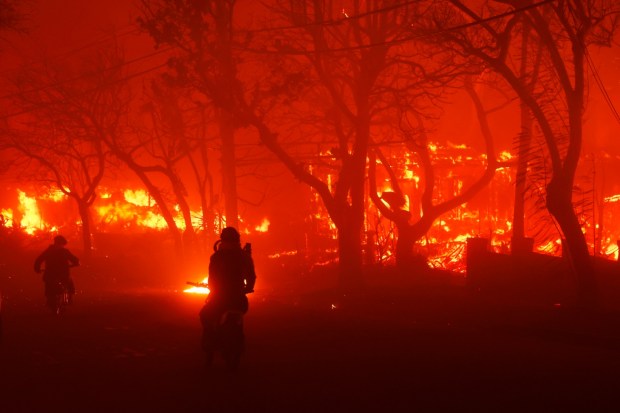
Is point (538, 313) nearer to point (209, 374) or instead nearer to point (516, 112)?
point (209, 374)

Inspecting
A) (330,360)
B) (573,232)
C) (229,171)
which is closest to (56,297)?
(330,360)

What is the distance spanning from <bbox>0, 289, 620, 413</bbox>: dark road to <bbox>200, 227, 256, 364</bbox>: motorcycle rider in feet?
2.06

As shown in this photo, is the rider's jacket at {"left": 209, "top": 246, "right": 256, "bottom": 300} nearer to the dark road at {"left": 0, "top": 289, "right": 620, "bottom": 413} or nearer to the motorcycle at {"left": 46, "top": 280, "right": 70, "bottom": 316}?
the dark road at {"left": 0, "top": 289, "right": 620, "bottom": 413}

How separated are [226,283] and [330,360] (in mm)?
1800

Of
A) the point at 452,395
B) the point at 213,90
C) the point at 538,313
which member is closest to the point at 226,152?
the point at 213,90

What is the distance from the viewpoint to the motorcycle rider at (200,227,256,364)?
10445 mm

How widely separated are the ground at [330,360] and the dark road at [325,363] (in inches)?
0.8

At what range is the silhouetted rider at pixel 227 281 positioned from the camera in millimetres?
10438

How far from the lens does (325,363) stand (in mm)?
Result: 10820

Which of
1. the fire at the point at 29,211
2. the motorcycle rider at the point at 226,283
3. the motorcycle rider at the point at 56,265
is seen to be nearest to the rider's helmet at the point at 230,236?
the motorcycle rider at the point at 226,283

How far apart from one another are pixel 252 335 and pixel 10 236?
3693 centimetres

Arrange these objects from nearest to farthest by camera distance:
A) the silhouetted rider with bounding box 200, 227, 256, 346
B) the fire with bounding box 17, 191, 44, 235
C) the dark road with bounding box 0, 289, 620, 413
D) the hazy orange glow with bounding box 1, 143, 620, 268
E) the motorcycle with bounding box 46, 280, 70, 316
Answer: the dark road with bounding box 0, 289, 620, 413, the silhouetted rider with bounding box 200, 227, 256, 346, the motorcycle with bounding box 46, 280, 70, 316, the hazy orange glow with bounding box 1, 143, 620, 268, the fire with bounding box 17, 191, 44, 235

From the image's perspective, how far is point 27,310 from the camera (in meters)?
19.9

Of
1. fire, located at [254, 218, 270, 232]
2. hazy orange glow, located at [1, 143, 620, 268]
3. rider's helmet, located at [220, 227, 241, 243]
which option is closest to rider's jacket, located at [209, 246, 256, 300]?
rider's helmet, located at [220, 227, 241, 243]
